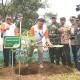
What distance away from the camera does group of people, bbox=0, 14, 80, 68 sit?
1082 cm

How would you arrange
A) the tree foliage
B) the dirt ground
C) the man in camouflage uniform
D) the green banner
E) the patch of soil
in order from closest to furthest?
the green banner, the dirt ground, the patch of soil, the man in camouflage uniform, the tree foliage

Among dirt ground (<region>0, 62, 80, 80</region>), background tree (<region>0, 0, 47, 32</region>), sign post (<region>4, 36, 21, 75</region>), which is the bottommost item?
dirt ground (<region>0, 62, 80, 80</region>)

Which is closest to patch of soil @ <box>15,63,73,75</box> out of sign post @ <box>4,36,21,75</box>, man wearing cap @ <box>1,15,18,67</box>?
man wearing cap @ <box>1,15,18,67</box>

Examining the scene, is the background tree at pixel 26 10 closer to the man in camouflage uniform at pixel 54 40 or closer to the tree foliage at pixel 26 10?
the tree foliage at pixel 26 10

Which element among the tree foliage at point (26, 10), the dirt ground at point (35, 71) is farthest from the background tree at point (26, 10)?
the dirt ground at point (35, 71)

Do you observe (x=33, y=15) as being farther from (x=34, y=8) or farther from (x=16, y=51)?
(x=16, y=51)

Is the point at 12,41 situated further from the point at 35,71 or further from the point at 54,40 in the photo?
the point at 54,40

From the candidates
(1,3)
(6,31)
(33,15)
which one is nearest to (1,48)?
(6,31)

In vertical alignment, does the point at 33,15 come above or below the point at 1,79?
above

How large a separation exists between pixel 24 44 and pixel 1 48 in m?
1.39

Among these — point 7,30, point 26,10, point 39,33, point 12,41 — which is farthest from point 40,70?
point 26,10

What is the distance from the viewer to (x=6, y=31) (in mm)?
11234

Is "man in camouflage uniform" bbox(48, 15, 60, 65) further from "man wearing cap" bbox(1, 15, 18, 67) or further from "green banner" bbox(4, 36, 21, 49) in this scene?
"green banner" bbox(4, 36, 21, 49)

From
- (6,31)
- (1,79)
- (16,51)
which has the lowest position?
(1,79)
